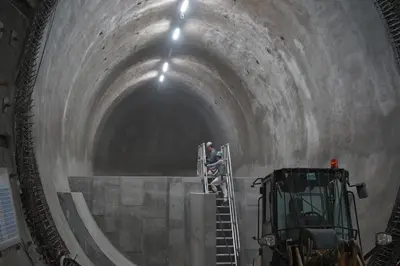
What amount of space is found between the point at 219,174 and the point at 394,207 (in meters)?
6.37

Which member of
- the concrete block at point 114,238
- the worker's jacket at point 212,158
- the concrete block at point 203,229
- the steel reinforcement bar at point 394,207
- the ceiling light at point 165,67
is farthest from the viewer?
the ceiling light at point 165,67

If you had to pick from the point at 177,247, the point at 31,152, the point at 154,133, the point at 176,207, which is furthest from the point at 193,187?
the point at 154,133

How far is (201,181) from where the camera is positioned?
Result: 13.4 meters

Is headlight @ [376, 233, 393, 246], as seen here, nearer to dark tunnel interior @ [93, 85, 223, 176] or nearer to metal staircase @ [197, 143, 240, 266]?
metal staircase @ [197, 143, 240, 266]

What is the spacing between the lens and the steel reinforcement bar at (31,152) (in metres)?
6.94

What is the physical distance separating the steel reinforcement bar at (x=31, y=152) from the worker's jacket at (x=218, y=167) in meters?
7.28

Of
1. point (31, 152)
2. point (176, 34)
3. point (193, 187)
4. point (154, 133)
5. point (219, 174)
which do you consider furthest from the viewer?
point (154, 133)

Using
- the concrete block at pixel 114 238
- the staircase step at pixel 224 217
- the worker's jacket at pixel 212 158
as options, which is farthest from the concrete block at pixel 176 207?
the worker's jacket at pixel 212 158

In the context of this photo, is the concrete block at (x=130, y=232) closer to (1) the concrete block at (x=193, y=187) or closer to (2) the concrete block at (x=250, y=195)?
(1) the concrete block at (x=193, y=187)

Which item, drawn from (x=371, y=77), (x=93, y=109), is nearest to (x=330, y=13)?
(x=371, y=77)

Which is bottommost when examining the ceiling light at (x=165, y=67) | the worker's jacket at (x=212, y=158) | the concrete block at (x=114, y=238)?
the concrete block at (x=114, y=238)

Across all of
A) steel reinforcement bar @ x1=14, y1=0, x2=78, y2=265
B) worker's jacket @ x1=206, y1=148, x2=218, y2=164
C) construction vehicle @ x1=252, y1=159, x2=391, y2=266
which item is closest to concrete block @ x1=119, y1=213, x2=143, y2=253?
worker's jacket @ x1=206, y1=148, x2=218, y2=164

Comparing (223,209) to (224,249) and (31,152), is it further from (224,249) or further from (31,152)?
(31,152)

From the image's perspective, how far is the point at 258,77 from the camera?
15.4 meters
